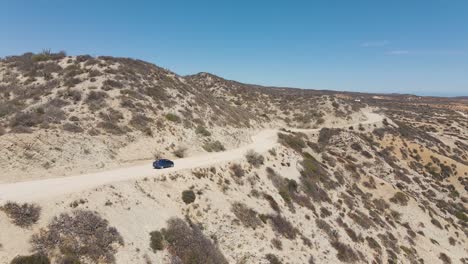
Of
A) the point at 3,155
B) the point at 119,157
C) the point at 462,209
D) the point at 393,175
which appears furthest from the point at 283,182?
the point at 462,209

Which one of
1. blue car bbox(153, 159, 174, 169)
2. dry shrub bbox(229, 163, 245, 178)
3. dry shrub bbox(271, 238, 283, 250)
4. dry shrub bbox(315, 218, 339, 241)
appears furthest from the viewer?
dry shrub bbox(229, 163, 245, 178)

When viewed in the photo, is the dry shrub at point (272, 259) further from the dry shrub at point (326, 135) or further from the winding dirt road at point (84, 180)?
the dry shrub at point (326, 135)

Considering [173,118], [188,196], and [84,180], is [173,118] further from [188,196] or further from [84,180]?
[84,180]

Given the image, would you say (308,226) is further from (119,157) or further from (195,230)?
(119,157)

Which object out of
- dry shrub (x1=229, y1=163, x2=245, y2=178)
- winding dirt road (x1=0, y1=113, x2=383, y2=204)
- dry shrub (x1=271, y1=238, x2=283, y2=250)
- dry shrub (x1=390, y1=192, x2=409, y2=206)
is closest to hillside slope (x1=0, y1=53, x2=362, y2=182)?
winding dirt road (x1=0, y1=113, x2=383, y2=204)

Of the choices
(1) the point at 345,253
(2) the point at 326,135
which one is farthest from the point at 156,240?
(2) the point at 326,135

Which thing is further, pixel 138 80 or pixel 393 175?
pixel 393 175

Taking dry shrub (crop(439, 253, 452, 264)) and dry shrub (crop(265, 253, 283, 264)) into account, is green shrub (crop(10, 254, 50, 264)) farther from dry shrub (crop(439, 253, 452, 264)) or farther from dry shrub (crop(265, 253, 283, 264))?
dry shrub (crop(439, 253, 452, 264))
